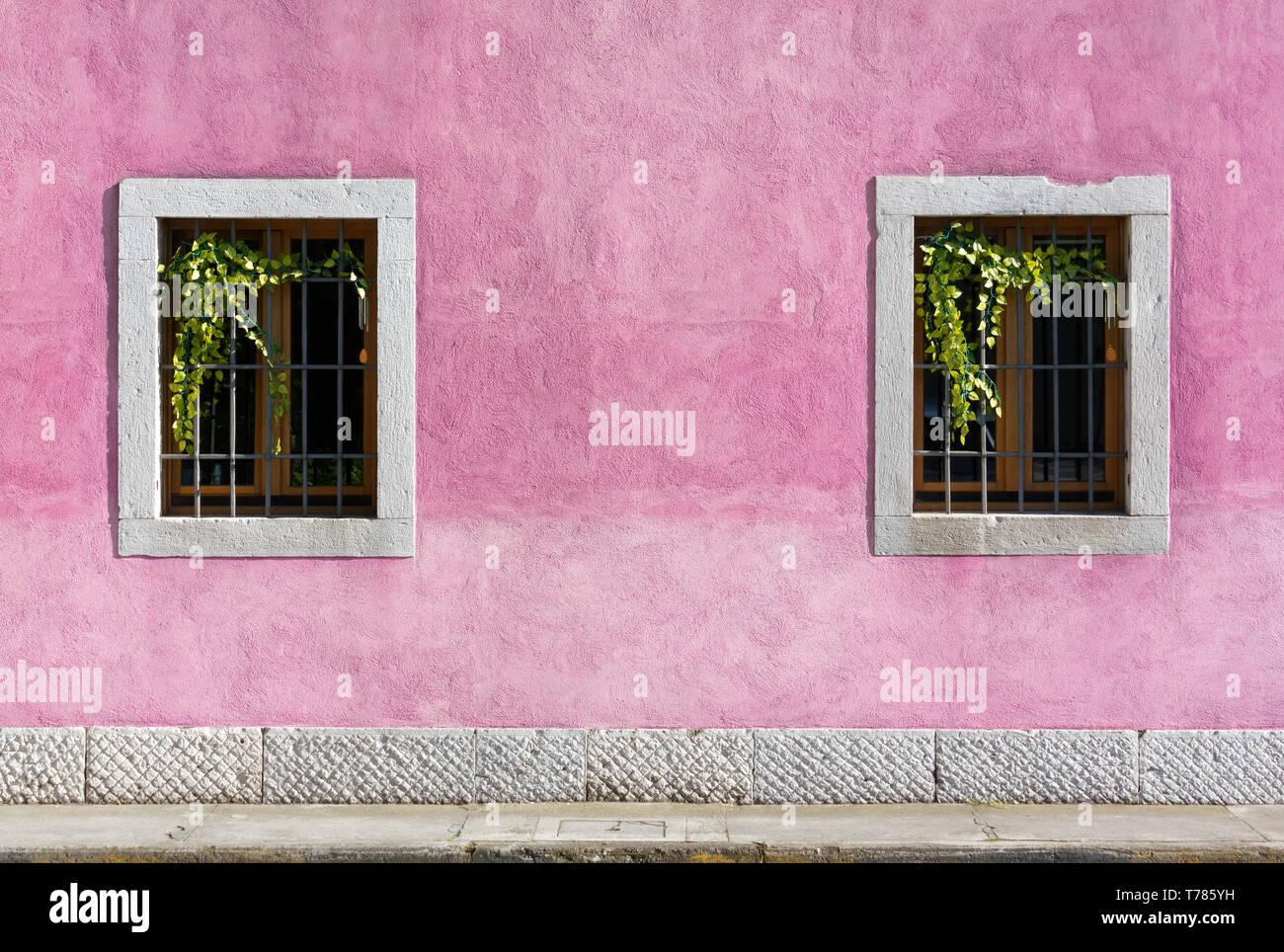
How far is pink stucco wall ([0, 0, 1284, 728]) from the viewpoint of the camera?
24.5 feet

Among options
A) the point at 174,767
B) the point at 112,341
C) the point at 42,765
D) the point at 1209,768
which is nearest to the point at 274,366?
the point at 112,341

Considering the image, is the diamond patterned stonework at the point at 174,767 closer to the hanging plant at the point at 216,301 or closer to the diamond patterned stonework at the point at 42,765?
the diamond patterned stonework at the point at 42,765

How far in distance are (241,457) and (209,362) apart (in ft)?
1.92

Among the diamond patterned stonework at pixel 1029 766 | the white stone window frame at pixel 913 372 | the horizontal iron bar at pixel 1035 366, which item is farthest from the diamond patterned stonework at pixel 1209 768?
the horizontal iron bar at pixel 1035 366

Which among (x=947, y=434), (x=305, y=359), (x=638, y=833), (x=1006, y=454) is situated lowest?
(x=638, y=833)

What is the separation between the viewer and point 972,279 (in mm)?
7629

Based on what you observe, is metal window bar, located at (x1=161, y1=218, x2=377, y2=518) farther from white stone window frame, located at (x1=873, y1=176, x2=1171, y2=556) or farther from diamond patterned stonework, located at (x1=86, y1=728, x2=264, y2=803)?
white stone window frame, located at (x1=873, y1=176, x2=1171, y2=556)

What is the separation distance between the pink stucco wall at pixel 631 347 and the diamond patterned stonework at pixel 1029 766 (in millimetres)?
182

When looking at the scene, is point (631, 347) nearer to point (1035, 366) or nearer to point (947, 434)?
point (947, 434)

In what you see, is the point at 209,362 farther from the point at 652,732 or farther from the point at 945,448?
the point at 945,448

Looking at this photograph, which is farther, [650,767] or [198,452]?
[198,452]

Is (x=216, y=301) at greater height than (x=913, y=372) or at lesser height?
greater

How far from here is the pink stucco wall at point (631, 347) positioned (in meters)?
7.48

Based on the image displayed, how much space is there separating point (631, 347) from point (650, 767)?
239 cm
